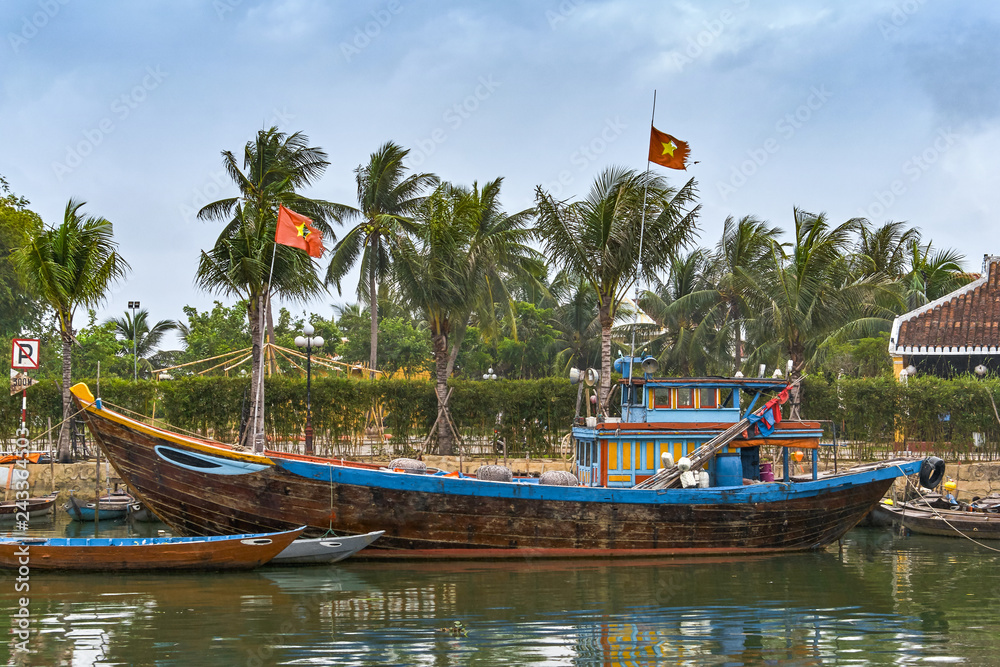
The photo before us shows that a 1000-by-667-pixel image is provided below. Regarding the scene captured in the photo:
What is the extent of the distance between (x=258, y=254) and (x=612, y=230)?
9.67 m

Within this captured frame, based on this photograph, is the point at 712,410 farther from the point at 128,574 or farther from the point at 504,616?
the point at 128,574

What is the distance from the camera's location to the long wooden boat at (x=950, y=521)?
781 inches

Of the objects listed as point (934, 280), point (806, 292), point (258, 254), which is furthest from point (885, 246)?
point (258, 254)

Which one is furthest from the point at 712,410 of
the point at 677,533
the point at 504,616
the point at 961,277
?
the point at 961,277

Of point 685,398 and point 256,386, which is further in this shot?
point 256,386

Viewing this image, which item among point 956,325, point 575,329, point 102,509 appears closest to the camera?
point 102,509

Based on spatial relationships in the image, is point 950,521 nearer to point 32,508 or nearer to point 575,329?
point 32,508

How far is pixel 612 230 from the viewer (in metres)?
23.5

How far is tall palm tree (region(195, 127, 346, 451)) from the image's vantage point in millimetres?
24844

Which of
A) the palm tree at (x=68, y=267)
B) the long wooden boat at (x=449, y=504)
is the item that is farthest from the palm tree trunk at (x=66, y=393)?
the long wooden boat at (x=449, y=504)

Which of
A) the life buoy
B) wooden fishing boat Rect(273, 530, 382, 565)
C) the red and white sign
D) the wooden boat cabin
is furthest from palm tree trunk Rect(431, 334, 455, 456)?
the life buoy

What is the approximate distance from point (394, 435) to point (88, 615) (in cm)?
1574

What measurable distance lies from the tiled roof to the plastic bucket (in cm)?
1331

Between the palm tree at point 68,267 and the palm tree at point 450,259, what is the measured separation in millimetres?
8393
